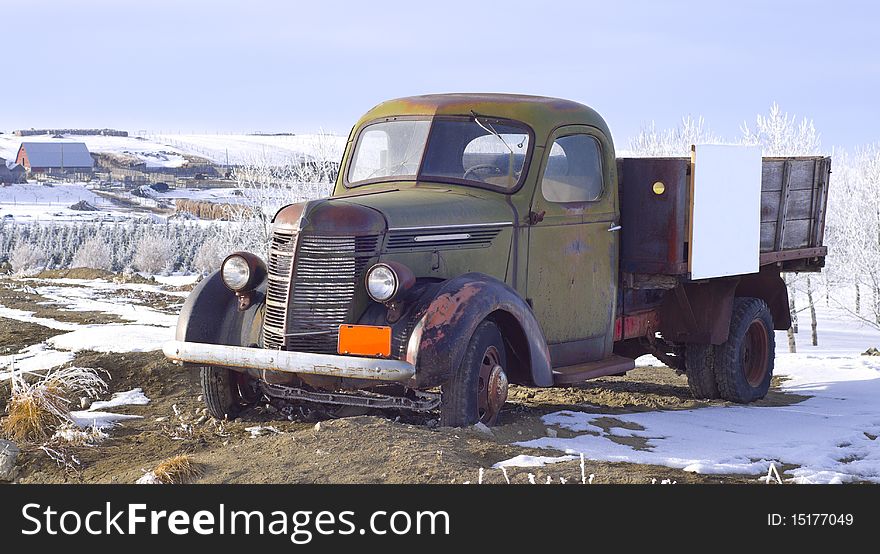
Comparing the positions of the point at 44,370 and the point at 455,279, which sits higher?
the point at 455,279

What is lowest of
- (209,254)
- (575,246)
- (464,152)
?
(209,254)

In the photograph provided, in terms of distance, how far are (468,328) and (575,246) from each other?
1.85 meters

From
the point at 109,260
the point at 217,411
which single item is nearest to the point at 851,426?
the point at 217,411

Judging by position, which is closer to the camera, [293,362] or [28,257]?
[293,362]

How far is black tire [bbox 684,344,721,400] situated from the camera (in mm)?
9914

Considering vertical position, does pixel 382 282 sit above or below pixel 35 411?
above

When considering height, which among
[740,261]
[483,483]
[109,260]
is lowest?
[109,260]

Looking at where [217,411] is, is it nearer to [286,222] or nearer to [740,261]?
[286,222]

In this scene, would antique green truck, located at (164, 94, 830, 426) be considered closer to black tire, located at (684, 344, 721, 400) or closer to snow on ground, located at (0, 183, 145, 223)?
black tire, located at (684, 344, 721, 400)

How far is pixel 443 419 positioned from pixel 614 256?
101 inches

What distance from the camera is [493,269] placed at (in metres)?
7.52

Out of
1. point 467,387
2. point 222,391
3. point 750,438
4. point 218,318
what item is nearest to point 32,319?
point 222,391

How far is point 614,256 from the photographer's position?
8.65m

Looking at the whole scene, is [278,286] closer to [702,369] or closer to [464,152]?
[464,152]
